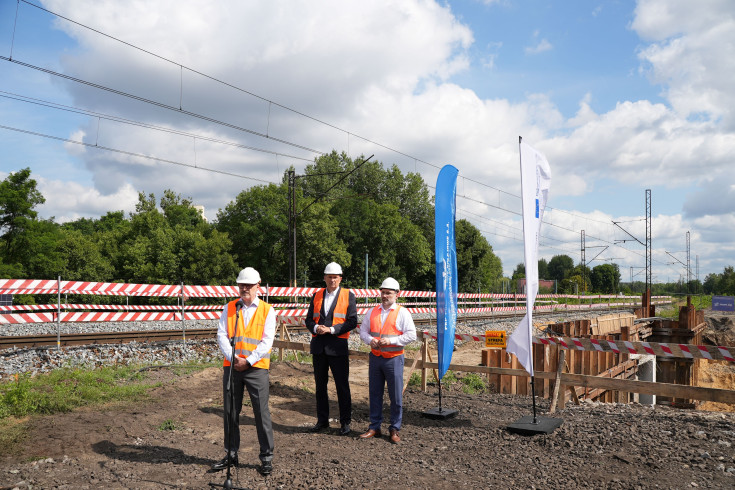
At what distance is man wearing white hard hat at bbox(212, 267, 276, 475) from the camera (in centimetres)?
529

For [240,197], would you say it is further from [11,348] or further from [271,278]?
[11,348]

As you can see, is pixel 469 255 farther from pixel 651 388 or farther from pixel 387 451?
pixel 387 451

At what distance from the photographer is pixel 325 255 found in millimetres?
45312

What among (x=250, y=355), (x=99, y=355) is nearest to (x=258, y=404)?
(x=250, y=355)

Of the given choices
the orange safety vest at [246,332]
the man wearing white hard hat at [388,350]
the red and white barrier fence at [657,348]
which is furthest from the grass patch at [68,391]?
the red and white barrier fence at [657,348]

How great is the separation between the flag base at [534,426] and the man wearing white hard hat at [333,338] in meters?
2.18

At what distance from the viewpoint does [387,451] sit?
6.11m

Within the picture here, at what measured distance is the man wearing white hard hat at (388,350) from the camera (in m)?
6.50

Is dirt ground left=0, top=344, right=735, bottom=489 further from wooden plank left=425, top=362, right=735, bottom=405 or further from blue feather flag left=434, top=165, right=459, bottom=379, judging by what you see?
blue feather flag left=434, top=165, right=459, bottom=379

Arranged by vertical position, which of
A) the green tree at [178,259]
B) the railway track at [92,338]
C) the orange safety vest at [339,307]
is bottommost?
the railway track at [92,338]

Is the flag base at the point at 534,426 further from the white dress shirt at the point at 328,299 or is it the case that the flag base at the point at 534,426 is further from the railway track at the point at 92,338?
the railway track at the point at 92,338

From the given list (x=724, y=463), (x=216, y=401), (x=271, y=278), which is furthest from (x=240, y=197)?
(x=724, y=463)

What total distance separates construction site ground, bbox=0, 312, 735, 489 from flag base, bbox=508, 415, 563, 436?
9 cm

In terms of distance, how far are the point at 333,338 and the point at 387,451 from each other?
1.52 meters
